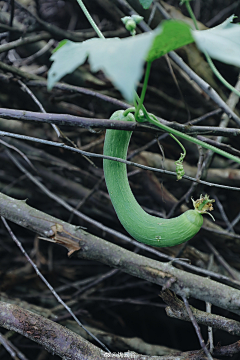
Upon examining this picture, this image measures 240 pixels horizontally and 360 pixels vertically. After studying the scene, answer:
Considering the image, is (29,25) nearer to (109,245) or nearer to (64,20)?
(64,20)

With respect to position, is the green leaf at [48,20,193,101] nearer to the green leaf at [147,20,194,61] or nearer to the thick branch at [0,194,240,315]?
the green leaf at [147,20,194,61]

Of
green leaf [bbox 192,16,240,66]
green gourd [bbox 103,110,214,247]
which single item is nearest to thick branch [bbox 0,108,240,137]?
green gourd [bbox 103,110,214,247]

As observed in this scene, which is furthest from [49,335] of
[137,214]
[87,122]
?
[87,122]

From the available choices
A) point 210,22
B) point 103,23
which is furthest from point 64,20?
point 210,22

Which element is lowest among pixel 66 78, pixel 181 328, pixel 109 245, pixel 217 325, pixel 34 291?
pixel 181 328

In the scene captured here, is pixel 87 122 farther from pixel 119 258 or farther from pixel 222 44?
pixel 119 258

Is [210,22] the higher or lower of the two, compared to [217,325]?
higher
